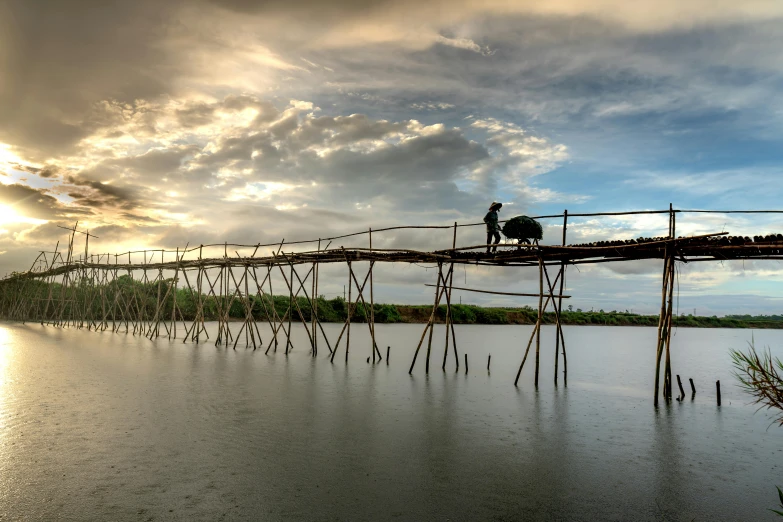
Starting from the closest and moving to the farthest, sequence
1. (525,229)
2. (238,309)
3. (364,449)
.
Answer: (364,449) < (525,229) < (238,309)

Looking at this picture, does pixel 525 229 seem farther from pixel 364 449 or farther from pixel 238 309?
pixel 238 309

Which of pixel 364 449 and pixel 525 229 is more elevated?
pixel 525 229

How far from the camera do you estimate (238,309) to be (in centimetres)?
3700

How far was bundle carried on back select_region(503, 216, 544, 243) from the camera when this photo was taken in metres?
Answer: 12.8

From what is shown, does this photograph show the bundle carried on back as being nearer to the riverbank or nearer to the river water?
the river water

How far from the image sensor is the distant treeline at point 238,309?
30711mm

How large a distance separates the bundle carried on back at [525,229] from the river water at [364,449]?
12.0 feet

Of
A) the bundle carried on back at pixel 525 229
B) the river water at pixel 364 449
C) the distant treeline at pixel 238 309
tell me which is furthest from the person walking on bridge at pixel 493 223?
the distant treeline at pixel 238 309

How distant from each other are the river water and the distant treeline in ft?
55.0

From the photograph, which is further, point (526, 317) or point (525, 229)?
point (526, 317)

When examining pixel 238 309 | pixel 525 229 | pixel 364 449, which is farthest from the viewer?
pixel 238 309

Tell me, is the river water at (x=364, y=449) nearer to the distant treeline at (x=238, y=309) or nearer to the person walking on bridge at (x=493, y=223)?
the person walking on bridge at (x=493, y=223)

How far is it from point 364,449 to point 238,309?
32282 mm

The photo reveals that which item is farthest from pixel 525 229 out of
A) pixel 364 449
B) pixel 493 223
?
pixel 364 449
